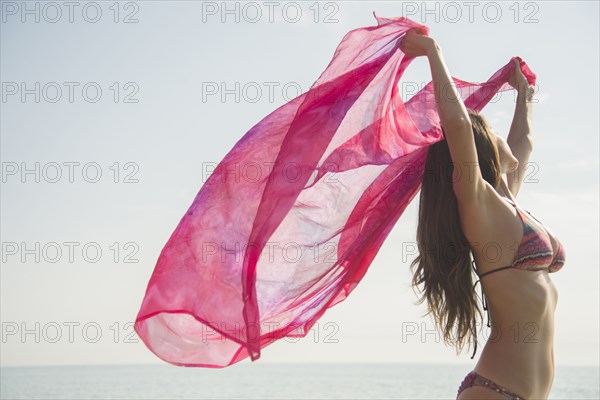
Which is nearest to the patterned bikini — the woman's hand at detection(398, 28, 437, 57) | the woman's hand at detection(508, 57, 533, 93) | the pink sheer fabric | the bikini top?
the bikini top

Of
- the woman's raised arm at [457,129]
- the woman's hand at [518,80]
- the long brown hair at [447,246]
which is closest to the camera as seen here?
the woman's raised arm at [457,129]

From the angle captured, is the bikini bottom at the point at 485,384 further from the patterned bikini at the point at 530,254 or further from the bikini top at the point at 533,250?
the bikini top at the point at 533,250

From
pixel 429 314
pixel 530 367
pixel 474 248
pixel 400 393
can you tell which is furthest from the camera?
pixel 400 393

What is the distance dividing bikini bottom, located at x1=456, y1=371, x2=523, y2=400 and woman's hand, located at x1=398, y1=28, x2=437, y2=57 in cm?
128

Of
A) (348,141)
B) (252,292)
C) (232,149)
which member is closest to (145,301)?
(252,292)

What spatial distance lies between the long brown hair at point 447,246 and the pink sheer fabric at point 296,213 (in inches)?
A: 7.2

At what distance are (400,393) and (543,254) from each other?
79.6 feet

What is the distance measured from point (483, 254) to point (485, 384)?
20.0 inches

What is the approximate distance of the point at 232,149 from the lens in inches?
124

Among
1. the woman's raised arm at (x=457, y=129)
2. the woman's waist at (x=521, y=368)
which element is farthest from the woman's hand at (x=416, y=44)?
the woman's waist at (x=521, y=368)

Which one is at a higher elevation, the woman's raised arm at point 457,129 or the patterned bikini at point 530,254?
the woman's raised arm at point 457,129

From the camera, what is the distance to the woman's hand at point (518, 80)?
147 inches

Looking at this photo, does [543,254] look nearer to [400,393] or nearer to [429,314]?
[429,314]

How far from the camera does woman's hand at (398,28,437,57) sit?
2.91 meters
